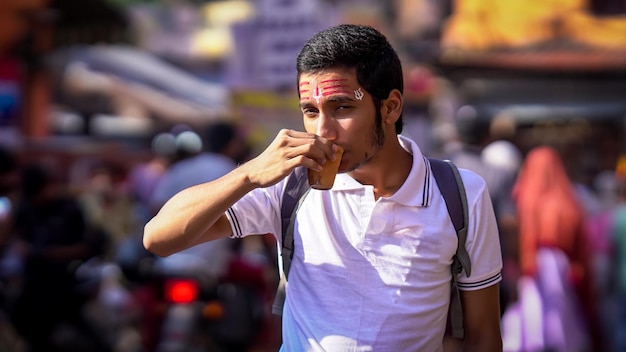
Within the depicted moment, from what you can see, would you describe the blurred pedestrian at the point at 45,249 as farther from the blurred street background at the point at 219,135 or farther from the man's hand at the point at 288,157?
the man's hand at the point at 288,157

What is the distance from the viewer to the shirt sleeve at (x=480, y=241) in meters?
3.19

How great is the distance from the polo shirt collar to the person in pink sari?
14.7 ft

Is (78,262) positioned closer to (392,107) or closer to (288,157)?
(392,107)

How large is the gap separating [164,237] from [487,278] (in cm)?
97

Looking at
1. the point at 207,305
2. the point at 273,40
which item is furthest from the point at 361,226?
the point at 273,40

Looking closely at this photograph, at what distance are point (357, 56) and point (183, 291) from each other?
513 cm

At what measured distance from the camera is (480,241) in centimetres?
320

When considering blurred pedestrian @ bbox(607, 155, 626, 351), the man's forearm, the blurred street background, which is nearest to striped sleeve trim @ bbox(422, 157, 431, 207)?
the man's forearm

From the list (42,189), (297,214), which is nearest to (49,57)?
(42,189)

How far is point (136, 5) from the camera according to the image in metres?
22.2

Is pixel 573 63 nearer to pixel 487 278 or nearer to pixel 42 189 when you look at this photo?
pixel 42 189

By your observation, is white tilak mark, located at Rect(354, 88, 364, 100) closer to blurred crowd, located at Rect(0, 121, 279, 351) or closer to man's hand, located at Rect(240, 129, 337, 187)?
man's hand, located at Rect(240, 129, 337, 187)

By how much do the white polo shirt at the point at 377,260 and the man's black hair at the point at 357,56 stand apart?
31 cm

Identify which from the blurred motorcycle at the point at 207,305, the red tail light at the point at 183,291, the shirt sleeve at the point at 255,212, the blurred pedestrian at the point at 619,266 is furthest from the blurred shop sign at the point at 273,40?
the shirt sleeve at the point at 255,212
